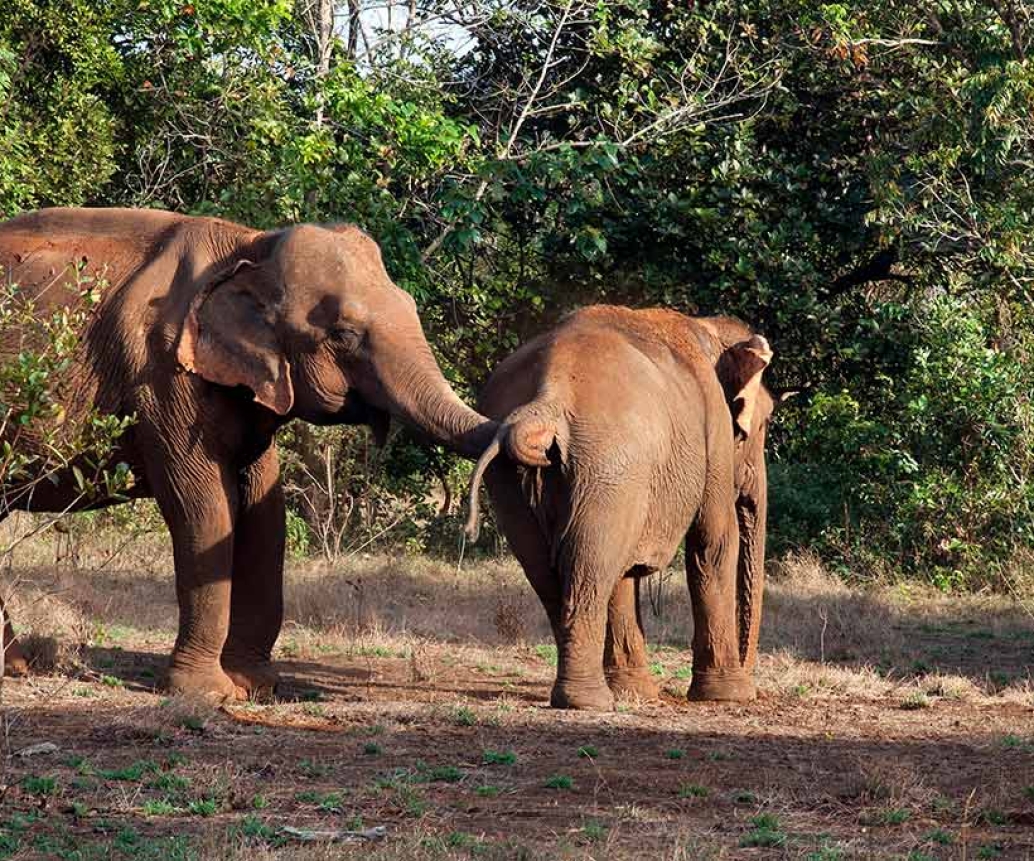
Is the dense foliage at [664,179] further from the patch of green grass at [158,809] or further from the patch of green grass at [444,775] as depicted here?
the patch of green grass at [158,809]

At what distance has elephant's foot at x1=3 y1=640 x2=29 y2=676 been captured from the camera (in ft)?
37.8

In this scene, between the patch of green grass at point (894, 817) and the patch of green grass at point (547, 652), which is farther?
the patch of green grass at point (547, 652)

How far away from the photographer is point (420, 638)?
14.3m

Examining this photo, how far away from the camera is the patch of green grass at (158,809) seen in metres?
7.62

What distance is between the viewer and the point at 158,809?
7.64 meters

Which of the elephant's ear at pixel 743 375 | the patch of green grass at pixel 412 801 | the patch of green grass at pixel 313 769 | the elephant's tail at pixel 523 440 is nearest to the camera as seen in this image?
the patch of green grass at pixel 412 801

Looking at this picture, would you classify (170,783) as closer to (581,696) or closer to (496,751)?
(496,751)

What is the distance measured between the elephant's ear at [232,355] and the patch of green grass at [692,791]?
3571 millimetres

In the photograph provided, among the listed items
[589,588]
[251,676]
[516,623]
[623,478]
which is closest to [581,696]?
[589,588]

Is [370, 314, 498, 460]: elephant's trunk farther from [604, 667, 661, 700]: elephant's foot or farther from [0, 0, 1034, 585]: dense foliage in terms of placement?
[0, 0, 1034, 585]: dense foliage

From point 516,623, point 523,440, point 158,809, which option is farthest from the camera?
point 516,623

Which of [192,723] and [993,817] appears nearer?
[993,817]

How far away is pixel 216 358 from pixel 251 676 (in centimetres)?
216

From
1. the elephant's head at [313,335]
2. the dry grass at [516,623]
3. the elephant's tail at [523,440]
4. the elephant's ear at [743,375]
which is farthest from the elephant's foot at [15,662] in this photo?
the elephant's ear at [743,375]
